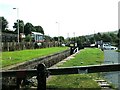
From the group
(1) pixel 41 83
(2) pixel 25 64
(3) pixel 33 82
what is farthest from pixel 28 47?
(1) pixel 41 83

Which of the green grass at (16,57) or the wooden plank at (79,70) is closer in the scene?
the wooden plank at (79,70)

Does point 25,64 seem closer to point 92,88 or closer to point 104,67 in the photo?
point 92,88

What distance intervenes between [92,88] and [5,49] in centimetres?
2255

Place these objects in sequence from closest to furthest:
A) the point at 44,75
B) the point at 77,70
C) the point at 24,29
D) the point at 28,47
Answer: the point at 44,75, the point at 77,70, the point at 28,47, the point at 24,29

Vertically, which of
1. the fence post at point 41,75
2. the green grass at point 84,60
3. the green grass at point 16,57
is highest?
the fence post at point 41,75

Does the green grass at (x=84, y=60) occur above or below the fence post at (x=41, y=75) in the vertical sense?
below

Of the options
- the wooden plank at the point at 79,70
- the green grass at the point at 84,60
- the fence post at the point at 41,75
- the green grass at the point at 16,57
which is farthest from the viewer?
the green grass at the point at 84,60

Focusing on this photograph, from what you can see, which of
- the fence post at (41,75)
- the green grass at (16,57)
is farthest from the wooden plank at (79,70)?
the green grass at (16,57)

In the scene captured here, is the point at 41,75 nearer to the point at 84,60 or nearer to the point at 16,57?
the point at 16,57

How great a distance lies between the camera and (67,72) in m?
8.98

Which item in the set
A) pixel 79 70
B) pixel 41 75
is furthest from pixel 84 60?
pixel 41 75

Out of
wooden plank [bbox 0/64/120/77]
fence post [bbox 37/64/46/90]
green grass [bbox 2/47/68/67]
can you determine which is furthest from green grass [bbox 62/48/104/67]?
fence post [bbox 37/64/46/90]

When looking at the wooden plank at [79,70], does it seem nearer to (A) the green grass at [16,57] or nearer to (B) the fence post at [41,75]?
(B) the fence post at [41,75]

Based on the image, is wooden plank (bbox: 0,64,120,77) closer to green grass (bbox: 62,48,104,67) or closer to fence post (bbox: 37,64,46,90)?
fence post (bbox: 37,64,46,90)
